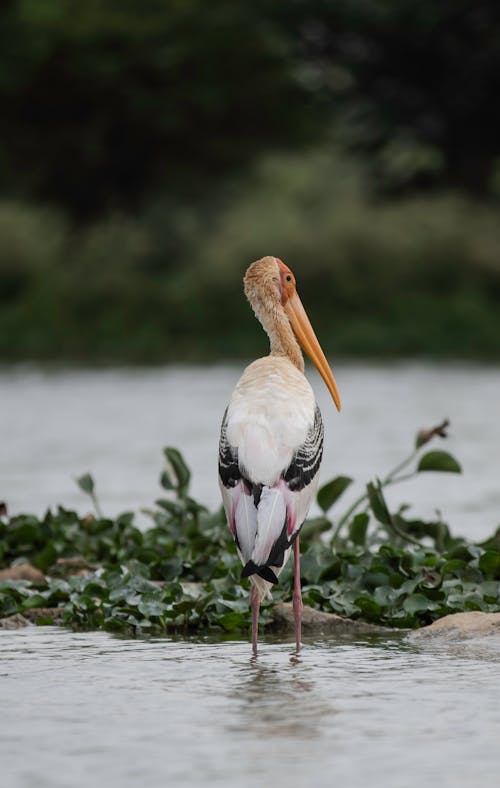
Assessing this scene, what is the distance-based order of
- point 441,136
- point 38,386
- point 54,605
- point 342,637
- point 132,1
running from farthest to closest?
point 132,1 → point 441,136 → point 38,386 → point 54,605 → point 342,637

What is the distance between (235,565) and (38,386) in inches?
754

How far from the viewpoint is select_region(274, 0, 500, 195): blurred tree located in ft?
128

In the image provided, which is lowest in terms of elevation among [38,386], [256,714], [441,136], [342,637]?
[256,714]

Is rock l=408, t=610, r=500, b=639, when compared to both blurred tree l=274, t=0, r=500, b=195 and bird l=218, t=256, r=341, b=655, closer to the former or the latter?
bird l=218, t=256, r=341, b=655

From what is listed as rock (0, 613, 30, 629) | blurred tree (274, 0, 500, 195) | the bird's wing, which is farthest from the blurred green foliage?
the bird's wing

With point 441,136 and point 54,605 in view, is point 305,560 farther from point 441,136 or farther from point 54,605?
point 441,136

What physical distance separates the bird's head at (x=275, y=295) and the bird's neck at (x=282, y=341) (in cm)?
2

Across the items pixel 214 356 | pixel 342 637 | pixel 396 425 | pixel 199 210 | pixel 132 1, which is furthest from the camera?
pixel 199 210

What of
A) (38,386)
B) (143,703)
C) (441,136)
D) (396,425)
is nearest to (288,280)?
(143,703)

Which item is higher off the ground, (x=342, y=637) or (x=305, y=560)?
(x=305, y=560)

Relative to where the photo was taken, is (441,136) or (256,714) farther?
(441,136)

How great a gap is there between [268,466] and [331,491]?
219 centimetres

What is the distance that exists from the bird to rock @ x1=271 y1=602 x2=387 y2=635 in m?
0.46

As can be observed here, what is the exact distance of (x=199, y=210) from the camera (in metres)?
52.2
